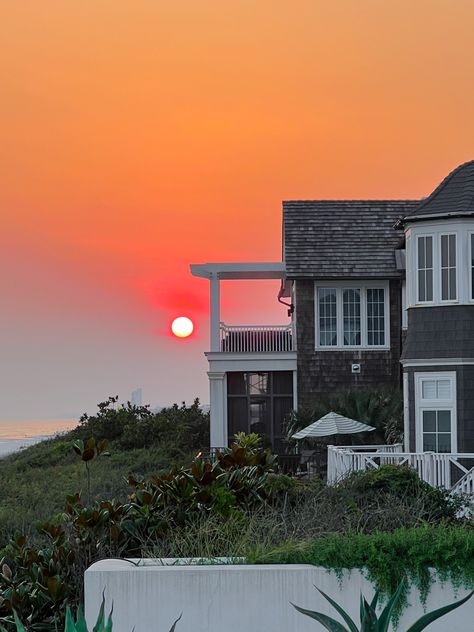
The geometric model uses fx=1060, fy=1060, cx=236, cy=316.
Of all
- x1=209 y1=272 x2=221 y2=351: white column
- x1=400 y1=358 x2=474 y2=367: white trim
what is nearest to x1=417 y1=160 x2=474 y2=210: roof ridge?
x1=400 y1=358 x2=474 y2=367: white trim

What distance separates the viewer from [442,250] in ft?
67.1

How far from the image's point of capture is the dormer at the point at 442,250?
20250mm

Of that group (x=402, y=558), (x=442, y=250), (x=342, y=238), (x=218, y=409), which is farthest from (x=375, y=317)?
(x=402, y=558)

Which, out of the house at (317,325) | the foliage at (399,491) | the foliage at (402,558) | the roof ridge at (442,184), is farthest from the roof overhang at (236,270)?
the foliage at (402,558)

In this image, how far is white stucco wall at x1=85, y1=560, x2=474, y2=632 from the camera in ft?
31.9

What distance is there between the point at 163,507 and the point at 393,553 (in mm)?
2955

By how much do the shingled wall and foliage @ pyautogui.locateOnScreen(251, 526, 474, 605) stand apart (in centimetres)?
2018

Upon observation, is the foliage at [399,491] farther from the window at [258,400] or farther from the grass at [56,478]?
the window at [258,400]

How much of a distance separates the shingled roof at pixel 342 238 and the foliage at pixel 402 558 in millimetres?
19605

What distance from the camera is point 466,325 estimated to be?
66.5ft

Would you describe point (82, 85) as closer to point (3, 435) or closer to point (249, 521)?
point (249, 521)

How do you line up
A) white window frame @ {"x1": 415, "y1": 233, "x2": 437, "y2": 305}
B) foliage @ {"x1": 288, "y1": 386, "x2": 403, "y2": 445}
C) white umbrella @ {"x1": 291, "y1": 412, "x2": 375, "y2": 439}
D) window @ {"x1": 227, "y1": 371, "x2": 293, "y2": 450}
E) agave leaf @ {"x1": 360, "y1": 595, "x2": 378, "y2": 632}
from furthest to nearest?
window @ {"x1": 227, "y1": 371, "x2": 293, "y2": 450} → foliage @ {"x1": 288, "y1": 386, "x2": 403, "y2": 445} → white umbrella @ {"x1": 291, "y1": 412, "x2": 375, "y2": 439} → white window frame @ {"x1": 415, "y1": 233, "x2": 437, "y2": 305} → agave leaf @ {"x1": 360, "y1": 595, "x2": 378, "y2": 632}

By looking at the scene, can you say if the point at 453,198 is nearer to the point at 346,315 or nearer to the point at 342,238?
the point at 342,238

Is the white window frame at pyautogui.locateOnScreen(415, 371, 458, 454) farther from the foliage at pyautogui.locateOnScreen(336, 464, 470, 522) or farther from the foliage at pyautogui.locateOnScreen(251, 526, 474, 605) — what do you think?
the foliage at pyautogui.locateOnScreen(251, 526, 474, 605)
